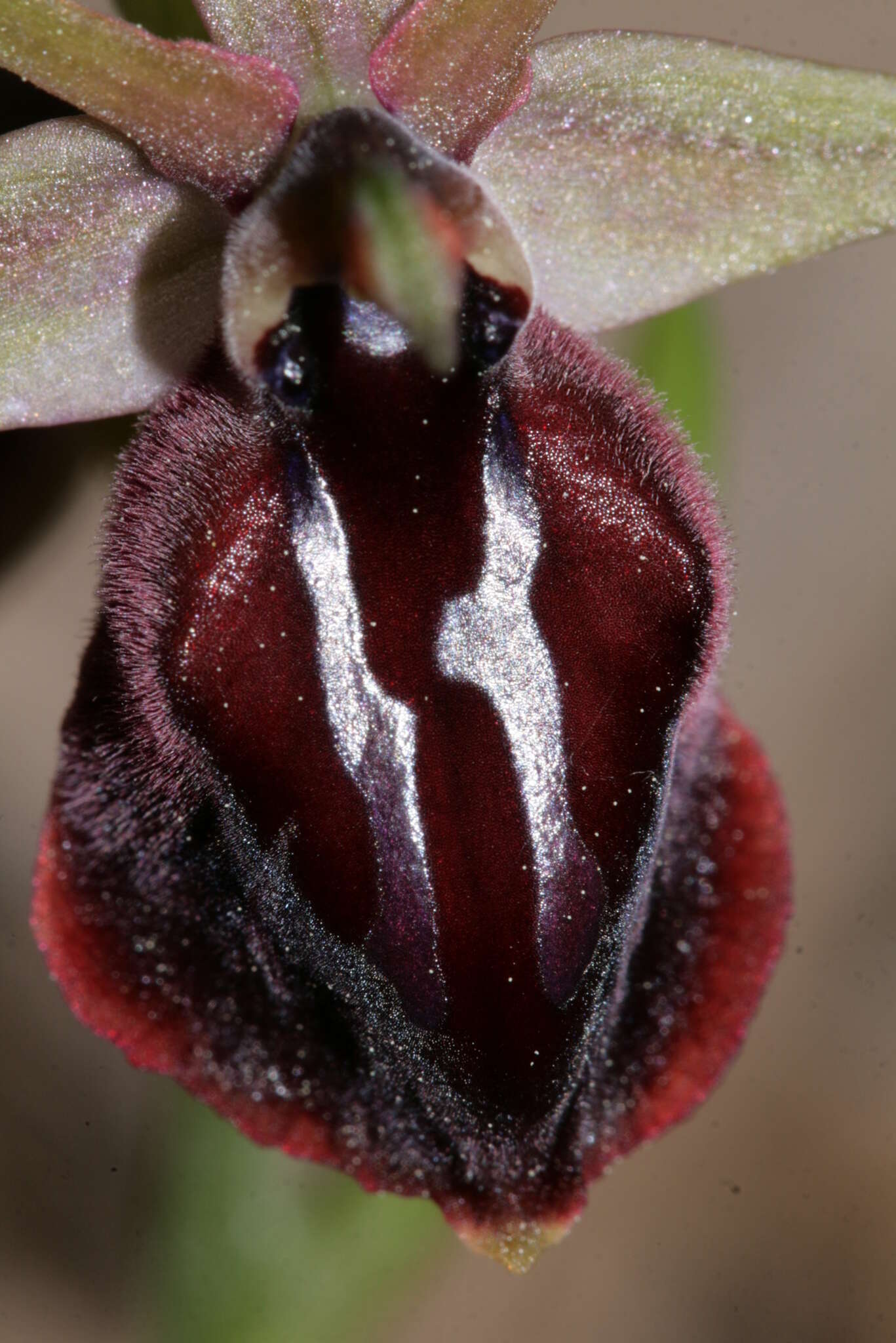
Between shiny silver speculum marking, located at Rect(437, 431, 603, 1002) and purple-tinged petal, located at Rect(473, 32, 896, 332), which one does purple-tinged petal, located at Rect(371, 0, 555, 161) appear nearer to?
purple-tinged petal, located at Rect(473, 32, 896, 332)

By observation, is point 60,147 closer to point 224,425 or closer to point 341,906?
point 224,425

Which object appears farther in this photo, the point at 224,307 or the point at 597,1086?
the point at 597,1086

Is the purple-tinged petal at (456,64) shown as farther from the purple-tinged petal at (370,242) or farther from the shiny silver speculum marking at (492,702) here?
the shiny silver speculum marking at (492,702)

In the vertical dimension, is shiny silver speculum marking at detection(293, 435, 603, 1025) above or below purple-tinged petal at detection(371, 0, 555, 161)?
below

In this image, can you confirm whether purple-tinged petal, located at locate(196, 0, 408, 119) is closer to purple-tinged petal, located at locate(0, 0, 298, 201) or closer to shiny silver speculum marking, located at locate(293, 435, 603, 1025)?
purple-tinged petal, located at locate(0, 0, 298, 201)

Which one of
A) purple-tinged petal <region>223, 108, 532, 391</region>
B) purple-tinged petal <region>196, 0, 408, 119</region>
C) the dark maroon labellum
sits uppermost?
purple-tinged petal <region>196, 0, 408, 119</region>

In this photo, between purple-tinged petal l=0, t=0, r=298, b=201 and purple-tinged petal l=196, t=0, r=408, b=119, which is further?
purple-tinged petal l=196, t=0, r=408, b=119

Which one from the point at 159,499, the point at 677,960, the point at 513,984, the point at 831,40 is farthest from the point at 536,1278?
the point at 831,40

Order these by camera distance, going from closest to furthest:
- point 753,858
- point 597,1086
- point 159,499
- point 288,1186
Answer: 1. point 159,499
2. point 597,1086
3. point 753,858
4. point 288,1186

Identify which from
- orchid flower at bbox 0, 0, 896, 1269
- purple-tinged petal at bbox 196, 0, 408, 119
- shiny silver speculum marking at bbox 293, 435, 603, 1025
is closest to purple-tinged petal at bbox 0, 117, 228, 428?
orchid flower at bbox 0, 0, 896, 1269

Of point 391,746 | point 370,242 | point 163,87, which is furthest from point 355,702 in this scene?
point 163,87
